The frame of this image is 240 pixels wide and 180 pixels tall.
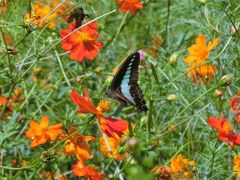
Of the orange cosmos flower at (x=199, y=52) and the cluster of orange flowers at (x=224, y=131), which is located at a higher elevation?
the orange cosmos flower at (x=199, y=52)

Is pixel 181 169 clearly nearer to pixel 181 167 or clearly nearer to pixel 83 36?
pixel 181 167

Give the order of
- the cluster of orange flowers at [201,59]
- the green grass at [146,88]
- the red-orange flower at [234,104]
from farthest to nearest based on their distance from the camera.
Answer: the cluster of orange flowers at [201,59] < the red-orange flower at [234,104] < the green grass at [146,88]

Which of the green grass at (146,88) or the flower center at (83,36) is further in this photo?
the flower center at (83,36)

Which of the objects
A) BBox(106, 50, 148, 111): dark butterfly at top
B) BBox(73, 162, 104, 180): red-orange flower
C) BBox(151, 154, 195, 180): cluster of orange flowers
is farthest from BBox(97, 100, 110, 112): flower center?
BBox(151, 154, 195, 180): cluster of orange flowers

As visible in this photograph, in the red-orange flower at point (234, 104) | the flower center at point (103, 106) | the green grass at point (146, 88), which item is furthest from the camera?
the red-orange flower at point (234, 104)

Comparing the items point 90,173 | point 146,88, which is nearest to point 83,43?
point 146,88

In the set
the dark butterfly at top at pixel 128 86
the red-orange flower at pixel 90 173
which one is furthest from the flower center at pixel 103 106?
the red-orange flower at pixel 90 173

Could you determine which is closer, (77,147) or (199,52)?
(77,147)

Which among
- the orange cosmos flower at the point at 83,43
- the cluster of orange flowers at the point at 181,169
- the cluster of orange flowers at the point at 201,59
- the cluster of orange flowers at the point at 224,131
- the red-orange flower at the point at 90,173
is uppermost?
the orange cosmos flower at the point at 83,43

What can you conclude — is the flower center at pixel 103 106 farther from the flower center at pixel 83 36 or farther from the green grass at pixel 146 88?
the flower center at pixel 83 36

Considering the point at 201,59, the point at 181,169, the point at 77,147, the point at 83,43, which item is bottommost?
the point at 181,169
